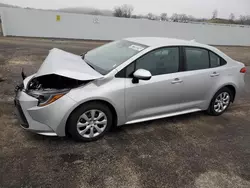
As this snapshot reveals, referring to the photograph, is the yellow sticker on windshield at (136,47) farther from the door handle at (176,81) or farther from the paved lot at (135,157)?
the paved lot at (135,157)

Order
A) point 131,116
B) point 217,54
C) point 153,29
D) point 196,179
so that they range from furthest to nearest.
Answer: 1. point 153,29
2. point 217,54
3. point 131,116
4. point 196,179

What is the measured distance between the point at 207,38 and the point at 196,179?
967 inches

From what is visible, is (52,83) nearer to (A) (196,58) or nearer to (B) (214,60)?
(A) (196,58)

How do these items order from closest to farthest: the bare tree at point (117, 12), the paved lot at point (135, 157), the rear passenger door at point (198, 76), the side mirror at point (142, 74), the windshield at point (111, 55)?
the paved lot at point (135, 157)
the side mirror at point (142, 74)
the windshield at point (111, 55)
the rear passenger door at point (198, 76)
the bare tree at point (117, 12)

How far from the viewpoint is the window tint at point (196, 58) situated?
4.06m

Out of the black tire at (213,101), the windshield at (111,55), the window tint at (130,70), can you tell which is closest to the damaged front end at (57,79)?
the windshield at (111,55)

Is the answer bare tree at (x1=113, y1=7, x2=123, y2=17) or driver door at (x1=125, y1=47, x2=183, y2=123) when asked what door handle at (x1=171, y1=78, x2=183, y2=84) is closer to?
driver door at (x1=125, y1=47, x2=183, y2=123)

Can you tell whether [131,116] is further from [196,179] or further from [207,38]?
[207,38]

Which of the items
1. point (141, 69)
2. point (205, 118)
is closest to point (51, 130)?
point (141, 69)

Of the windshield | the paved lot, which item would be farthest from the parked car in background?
the paved lot

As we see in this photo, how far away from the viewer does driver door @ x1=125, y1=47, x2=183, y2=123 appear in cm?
350

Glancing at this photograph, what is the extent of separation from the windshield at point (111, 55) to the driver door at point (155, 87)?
0.23 m

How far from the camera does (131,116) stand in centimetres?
361

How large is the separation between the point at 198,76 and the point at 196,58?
13.4 inches
